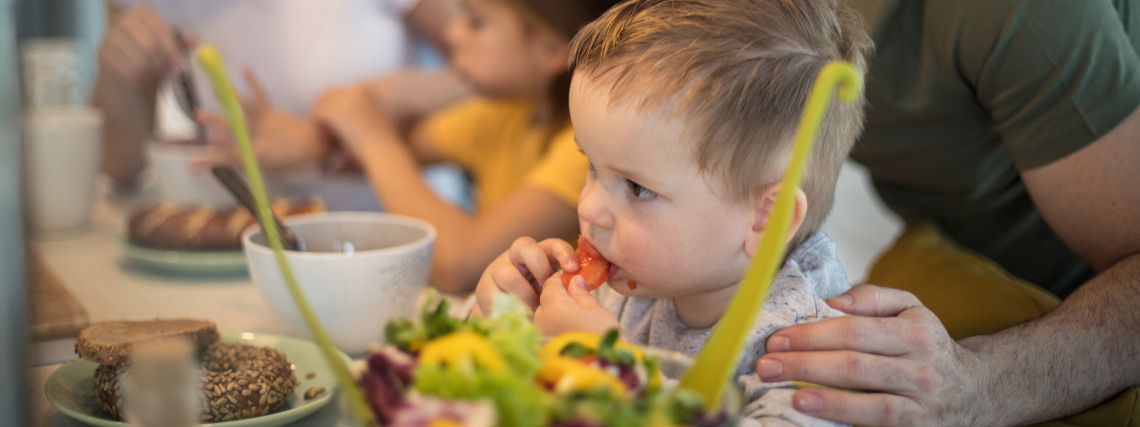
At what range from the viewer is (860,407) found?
2.49 ft

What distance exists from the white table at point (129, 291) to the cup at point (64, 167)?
0.04m

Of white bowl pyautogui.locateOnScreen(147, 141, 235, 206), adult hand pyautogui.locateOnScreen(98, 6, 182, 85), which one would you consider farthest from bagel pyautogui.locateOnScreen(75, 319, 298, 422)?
adult hand pyautogui.locateOnScreen(98, 6, 182, 85)

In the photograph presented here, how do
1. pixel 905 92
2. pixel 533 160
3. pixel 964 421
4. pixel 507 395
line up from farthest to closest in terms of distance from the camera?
1. pixel 533 160
2. pixel 905 92
3. pixel 964 421
4. pixel 507 395

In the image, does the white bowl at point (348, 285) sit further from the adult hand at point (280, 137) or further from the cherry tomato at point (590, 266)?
the adult hand at point (280, 137)

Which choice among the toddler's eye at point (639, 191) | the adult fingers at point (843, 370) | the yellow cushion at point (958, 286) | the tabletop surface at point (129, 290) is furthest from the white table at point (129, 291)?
the yellow cushion at point (958, 286)

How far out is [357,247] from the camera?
110cm

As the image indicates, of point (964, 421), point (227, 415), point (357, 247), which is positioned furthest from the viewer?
point (357, 247)

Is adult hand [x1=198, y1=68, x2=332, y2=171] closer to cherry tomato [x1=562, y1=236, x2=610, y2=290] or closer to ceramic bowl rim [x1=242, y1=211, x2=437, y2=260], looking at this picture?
ceramic bowl rim [x1=242, y1=211, x2=437, y2=260]

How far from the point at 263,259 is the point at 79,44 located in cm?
146

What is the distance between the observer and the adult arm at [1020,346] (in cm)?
78

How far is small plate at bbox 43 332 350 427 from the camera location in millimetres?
727

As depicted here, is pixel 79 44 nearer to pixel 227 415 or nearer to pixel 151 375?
pixel 227 415

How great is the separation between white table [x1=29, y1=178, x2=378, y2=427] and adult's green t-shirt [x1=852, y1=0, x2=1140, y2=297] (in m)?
0.83

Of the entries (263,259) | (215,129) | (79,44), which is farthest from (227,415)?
(79,44)
